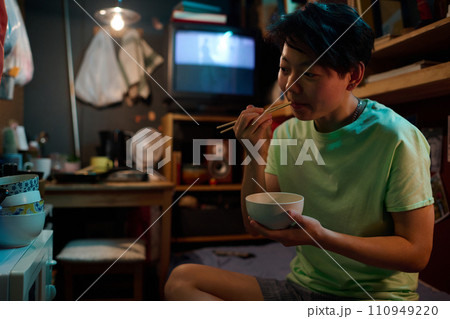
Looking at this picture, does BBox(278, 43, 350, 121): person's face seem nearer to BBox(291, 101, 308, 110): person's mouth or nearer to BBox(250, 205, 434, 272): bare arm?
BBox(291, 101, 308, 110): person's mouth

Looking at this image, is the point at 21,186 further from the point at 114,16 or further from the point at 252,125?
the point at 114,16

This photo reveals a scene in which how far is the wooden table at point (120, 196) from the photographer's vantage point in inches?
54.0

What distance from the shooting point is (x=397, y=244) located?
596 millimetres

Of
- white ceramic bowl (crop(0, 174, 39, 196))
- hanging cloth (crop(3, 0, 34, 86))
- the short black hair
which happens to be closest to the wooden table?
hanging cloth (crop(3, 0, 34, 86))

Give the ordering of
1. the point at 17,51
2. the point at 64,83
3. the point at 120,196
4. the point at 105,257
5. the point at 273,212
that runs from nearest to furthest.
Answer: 1. the point at 273,212
2. the point at 17,51
3. the point at 105,257
4. the point at 120,196
5. the point at 64,83

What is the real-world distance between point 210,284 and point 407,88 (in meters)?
0.57

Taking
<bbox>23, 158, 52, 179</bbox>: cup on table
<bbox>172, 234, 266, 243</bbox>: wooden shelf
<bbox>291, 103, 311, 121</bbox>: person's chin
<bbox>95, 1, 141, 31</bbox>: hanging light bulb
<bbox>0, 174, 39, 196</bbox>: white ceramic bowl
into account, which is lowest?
<bbox>172, 234, 266, 243</bbox>: wooden shelf

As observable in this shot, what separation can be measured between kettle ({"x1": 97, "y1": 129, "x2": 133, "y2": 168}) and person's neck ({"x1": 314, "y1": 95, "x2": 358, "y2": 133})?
119cm

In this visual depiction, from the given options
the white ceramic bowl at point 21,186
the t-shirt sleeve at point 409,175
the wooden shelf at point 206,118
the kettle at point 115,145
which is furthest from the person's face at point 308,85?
the kettle at point 115,145

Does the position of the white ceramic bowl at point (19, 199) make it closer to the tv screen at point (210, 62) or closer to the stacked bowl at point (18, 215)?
the stacked bowl at point (18, 215)

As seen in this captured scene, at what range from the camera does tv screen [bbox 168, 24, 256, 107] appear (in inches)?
64.1

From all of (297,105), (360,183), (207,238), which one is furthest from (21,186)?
(207,238)
